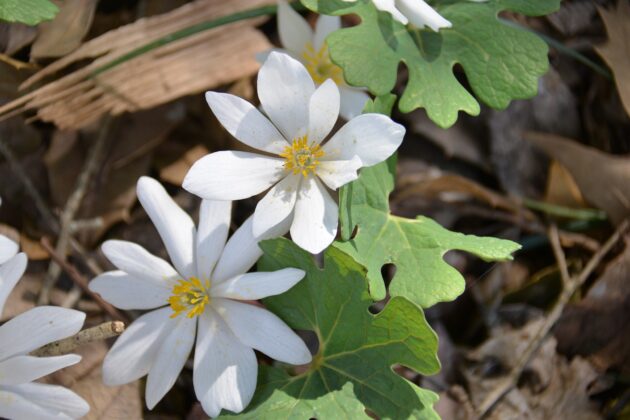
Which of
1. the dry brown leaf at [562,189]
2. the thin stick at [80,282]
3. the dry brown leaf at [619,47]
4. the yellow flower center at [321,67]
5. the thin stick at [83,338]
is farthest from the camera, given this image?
the dry brown leaf at [562,189]

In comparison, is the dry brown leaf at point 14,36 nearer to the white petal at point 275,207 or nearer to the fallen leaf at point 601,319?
the white petal at point 275,207

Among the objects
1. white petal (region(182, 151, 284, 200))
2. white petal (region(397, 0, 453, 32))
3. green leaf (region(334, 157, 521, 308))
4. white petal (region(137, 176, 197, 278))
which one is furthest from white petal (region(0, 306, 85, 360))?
white petal (region(397, 0, 453, 32))

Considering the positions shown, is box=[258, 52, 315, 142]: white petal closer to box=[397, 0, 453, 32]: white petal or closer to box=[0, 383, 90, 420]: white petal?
box=[397, 0, 453, 32]: white petal

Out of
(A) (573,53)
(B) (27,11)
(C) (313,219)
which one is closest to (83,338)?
(C) (313,219)

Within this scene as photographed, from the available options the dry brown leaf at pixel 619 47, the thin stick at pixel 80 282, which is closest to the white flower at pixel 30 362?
the thin stick at pixel 80 282

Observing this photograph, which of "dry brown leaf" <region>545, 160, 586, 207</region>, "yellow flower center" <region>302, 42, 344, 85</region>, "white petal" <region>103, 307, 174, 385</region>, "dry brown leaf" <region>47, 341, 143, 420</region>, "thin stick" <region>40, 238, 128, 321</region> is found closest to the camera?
"white petal" <region>103, 307, 174, 385</region>

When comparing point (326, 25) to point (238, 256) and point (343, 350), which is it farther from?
point (343, 350)
